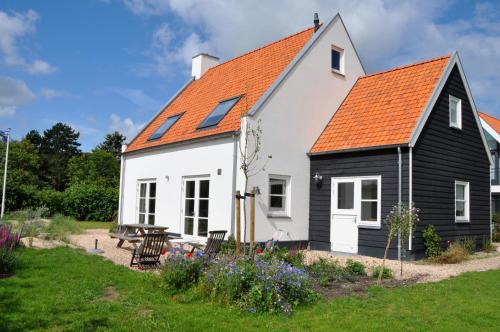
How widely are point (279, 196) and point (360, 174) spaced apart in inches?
107

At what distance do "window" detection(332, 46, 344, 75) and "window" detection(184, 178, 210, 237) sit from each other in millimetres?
6699

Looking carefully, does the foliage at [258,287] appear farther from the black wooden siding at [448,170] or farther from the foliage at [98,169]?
the foliage at [98,169]

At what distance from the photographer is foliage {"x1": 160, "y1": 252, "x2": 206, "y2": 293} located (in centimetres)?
802

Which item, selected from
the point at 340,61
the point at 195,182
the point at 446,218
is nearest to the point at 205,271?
the point at 195,182

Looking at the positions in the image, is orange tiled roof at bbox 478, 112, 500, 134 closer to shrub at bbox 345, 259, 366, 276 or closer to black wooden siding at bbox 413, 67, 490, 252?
black wooden siding at bbox 413, 67, 490, 252

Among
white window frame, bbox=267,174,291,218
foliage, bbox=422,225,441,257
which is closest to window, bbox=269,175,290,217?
white window frame, bbox=267,174,291,218

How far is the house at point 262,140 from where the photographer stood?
14250 millimetres

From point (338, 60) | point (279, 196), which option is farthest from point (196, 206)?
point (338, 60)

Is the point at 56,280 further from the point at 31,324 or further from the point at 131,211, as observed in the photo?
the point at 131,211

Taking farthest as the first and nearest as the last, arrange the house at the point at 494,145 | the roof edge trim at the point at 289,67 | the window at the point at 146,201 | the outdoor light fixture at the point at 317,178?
the house at the point at 494,145 → the window at the point at 146,201 → the outdoor light fixture at the point at 317,178 → the roof edge trim at the point at 289,67

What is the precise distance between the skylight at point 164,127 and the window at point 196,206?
3297 millimetres

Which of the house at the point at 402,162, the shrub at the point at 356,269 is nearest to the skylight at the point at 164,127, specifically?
the house at the point at 402,162

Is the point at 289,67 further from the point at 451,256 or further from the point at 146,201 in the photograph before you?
the point at 146,201

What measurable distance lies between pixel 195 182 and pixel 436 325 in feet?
35.2
